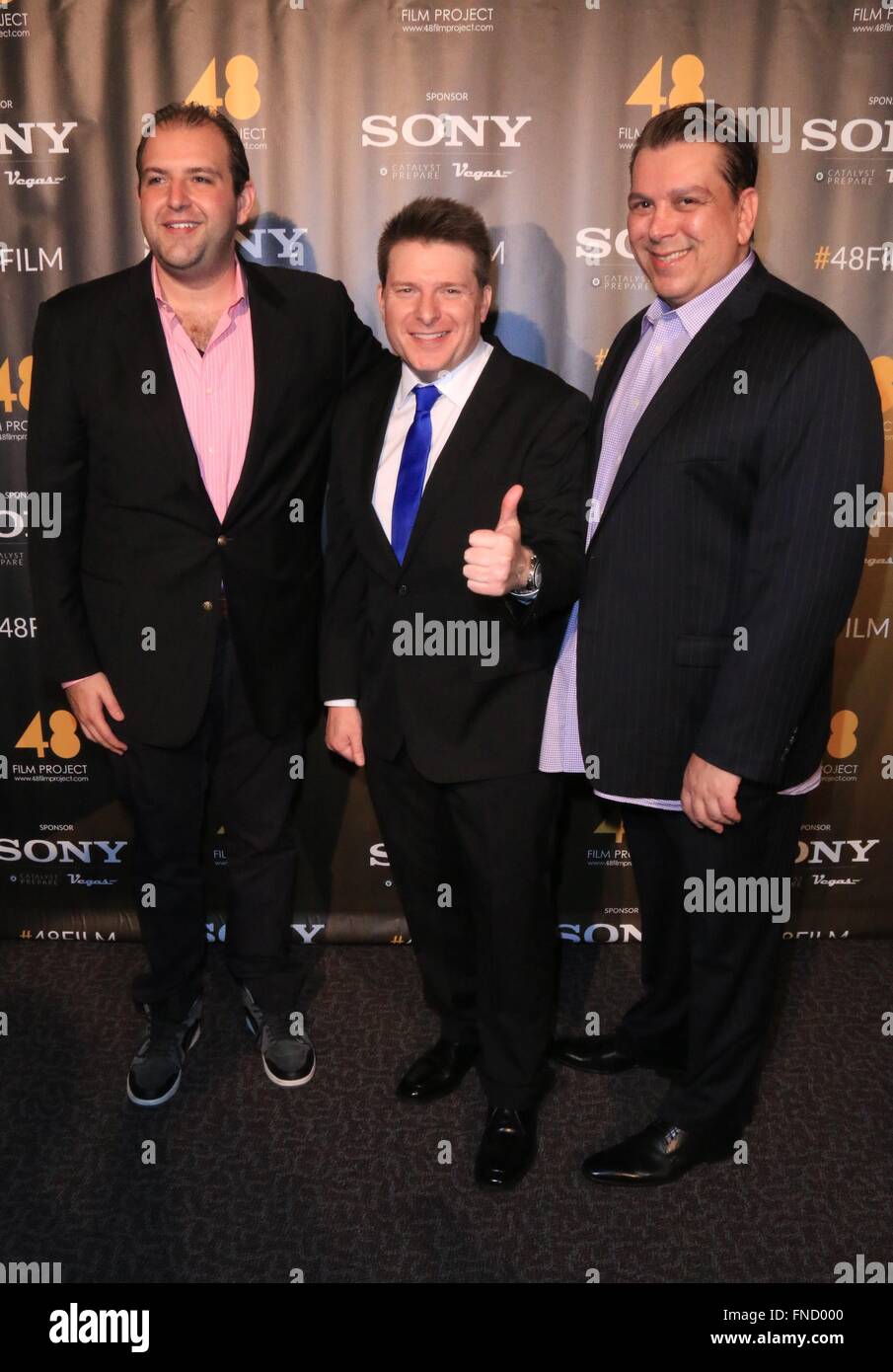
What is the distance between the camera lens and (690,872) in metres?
2.15

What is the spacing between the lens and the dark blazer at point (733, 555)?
1852 mm

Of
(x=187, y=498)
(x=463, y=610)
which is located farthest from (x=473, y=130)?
(x=463, y=610)

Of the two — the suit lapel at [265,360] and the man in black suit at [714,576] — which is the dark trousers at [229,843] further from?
the man in black suit at [714,576]

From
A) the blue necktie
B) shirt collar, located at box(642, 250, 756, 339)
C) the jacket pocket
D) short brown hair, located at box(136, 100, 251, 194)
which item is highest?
short brown hair, located at box(136, 100, 251, 194)

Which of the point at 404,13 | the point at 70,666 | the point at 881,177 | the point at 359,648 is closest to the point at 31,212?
the point at 404,13

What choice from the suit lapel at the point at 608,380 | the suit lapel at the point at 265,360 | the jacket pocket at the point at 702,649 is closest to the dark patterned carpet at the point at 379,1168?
the jacket pocket at the point at 702,649

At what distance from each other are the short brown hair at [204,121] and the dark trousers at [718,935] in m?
1.62

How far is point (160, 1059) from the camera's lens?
2.63 m

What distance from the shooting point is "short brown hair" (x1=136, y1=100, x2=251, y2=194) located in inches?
89.0

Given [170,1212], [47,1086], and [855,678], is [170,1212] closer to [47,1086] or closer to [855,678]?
[47,1086]

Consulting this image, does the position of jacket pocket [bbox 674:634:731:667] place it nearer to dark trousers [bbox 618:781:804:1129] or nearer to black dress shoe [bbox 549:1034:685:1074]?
dark trousers [bbox 618:781:804:1129]

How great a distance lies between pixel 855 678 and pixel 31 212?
268 centimetres

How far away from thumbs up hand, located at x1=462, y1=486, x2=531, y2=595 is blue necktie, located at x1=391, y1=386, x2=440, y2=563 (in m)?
0.30

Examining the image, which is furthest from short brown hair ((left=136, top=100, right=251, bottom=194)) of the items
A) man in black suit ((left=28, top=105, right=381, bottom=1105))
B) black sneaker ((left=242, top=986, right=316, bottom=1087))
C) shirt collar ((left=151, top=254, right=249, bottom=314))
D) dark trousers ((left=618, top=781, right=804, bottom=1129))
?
black sneaker ((left=242, top=986, right=316, bottom=1087))
